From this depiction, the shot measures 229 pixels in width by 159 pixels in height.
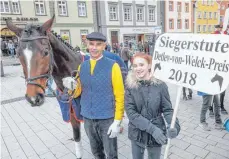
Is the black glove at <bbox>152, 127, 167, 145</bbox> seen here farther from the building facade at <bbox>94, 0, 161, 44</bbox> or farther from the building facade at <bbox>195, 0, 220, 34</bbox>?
the building facade at <bbox>195, 0, 220, 34</bbox>

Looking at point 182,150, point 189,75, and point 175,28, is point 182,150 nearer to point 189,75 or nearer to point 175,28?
point 189,75

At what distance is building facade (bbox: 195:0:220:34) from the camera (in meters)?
42.6

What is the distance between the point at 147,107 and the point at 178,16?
3988 centimetres

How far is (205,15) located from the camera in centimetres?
4450

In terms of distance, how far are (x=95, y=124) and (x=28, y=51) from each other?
1.17m

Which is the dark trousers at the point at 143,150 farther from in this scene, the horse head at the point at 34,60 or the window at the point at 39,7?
the window at the point at 39,7

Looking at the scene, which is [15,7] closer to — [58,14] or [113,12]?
[58,14]

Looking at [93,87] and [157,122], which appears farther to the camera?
[93,87]

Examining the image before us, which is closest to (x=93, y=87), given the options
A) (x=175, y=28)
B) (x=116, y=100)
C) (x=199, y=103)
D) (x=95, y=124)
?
(x=116, y=100)

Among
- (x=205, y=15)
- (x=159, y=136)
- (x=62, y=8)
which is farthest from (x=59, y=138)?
(x=205, y=15)

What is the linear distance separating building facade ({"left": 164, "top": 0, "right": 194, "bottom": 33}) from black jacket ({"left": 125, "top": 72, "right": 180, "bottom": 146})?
117 feet

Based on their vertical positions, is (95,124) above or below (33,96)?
below

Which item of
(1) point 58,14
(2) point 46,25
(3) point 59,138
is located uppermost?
(1) point 58,14

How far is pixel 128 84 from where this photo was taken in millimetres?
2209
